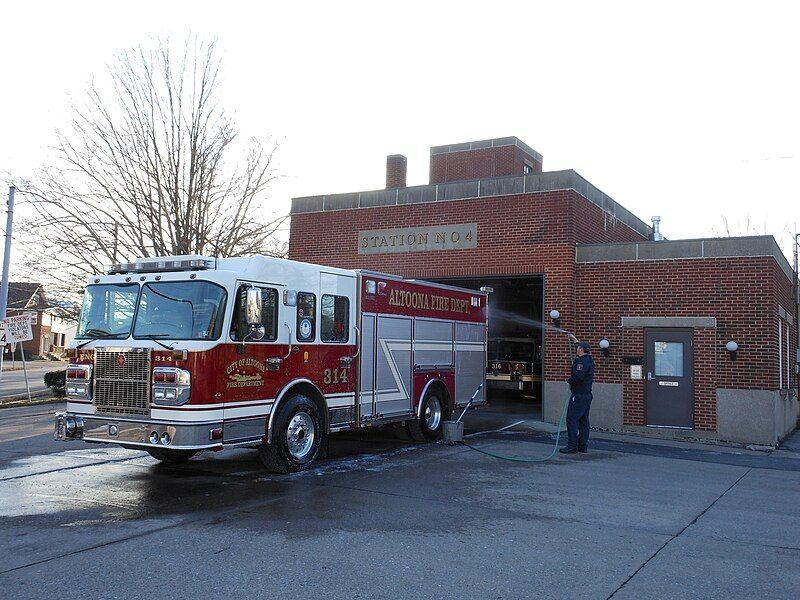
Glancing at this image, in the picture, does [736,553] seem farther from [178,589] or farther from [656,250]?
[656,250]

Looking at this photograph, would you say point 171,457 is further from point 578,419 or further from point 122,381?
point 578,419

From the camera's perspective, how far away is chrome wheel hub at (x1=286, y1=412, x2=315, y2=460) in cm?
948

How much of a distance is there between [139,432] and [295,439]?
2084mm

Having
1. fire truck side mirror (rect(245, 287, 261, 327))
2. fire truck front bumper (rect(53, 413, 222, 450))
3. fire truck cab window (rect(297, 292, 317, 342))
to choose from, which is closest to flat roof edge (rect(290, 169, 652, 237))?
fire truck cab window (rect(297, 292, 317, 342))

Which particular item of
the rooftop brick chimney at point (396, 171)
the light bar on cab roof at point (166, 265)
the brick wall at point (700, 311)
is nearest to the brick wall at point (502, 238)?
the brick wall at point (700, 311)

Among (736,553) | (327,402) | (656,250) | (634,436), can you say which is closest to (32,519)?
(327,402)

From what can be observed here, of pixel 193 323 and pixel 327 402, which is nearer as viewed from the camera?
pixel 193 323

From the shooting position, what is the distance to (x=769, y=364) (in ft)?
45.3

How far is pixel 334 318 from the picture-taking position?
10406mm

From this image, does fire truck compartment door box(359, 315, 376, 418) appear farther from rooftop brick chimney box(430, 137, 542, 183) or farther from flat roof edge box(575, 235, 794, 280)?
rooftop brick chimney box(430, 137, 542, 183)

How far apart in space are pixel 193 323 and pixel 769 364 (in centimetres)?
1102

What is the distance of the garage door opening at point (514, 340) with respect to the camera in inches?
749

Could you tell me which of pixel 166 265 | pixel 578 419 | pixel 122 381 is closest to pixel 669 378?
pixel 578 419

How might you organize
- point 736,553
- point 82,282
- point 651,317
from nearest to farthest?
point 736,553 < point 651,317 < point 82,282
